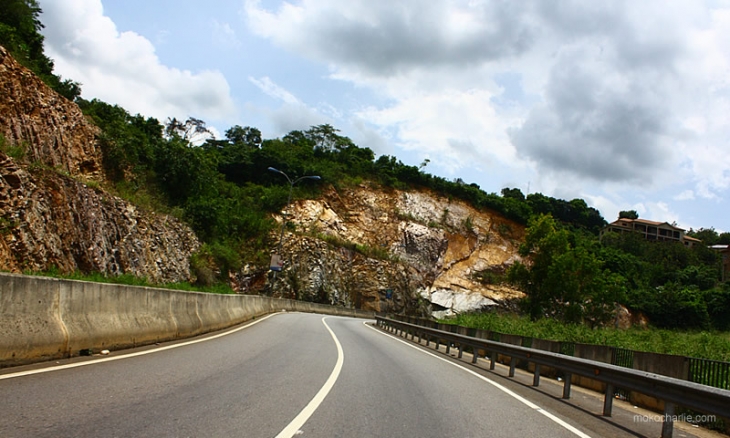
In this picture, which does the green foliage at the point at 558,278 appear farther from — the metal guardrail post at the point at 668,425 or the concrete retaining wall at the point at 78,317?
the metal guardrail post at the point at 668,425

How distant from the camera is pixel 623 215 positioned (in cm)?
15000

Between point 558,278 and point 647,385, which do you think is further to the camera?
point 558,278

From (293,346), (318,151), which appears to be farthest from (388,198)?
(293,346)

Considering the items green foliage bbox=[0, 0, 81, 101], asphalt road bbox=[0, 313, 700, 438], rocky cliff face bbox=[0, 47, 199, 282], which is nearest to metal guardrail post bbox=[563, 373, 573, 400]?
asphalt road bbox=[0, 313, 700, 438]

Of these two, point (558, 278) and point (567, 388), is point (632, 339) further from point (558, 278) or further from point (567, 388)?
point (558, 278)

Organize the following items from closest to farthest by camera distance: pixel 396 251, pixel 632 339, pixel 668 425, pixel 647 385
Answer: pixel 668 425
pixel 647 385
pixel 632 339
pixel 396 251

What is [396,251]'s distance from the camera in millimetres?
73312

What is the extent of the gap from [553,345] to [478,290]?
58455 millimetres

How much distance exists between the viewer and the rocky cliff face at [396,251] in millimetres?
64312

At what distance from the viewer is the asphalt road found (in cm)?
566

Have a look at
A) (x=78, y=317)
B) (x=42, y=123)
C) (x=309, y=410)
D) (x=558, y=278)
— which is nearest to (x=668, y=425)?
(x=309, y=410)

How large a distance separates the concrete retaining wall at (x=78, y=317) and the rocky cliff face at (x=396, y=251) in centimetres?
4829

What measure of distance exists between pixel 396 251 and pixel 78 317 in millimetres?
64840

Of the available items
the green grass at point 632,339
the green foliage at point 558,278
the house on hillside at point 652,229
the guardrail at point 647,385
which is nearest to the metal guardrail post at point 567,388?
the guardrail at point 647,385
